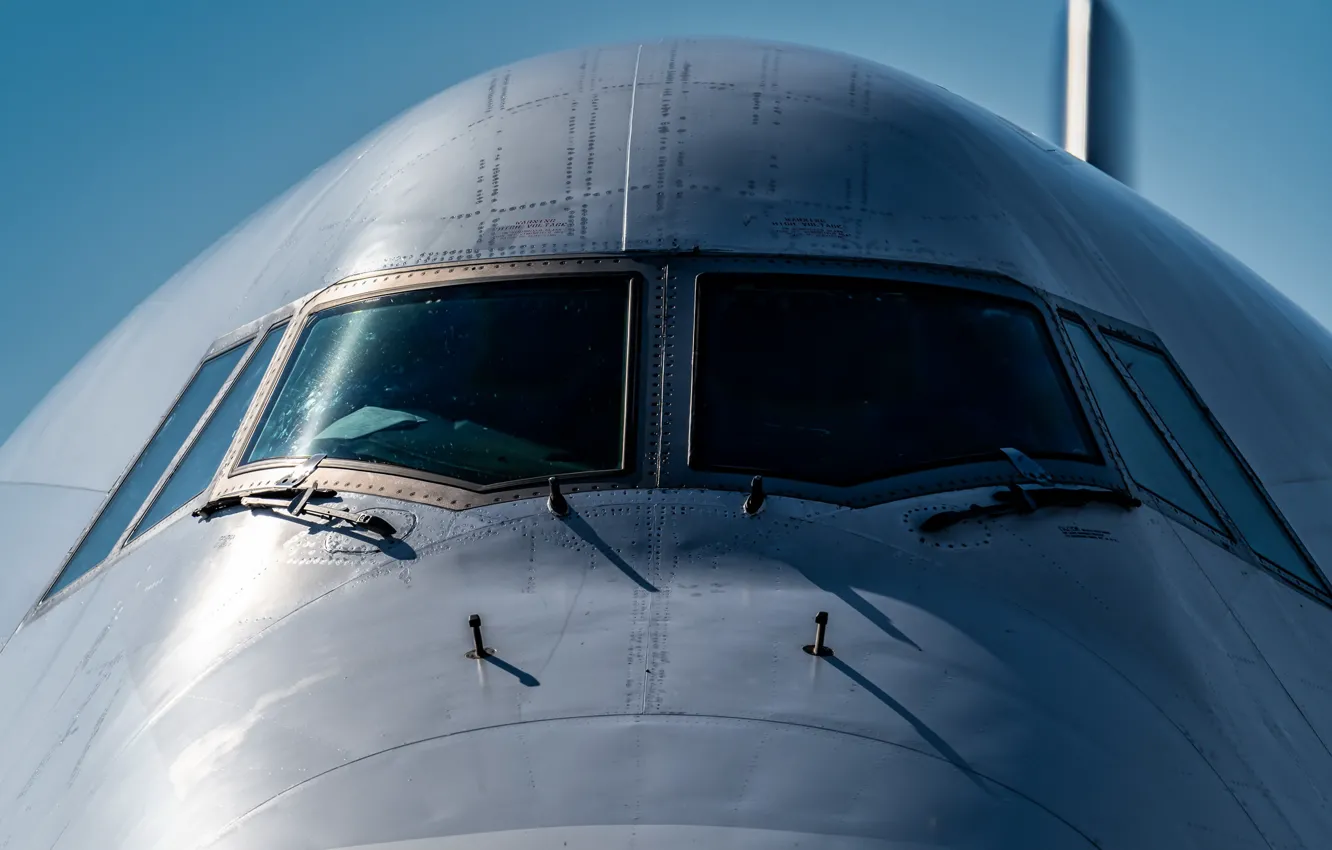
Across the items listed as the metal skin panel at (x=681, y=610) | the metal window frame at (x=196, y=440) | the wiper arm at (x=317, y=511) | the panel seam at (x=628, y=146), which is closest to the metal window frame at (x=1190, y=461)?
the metal skin panel at (x=681, y=610)

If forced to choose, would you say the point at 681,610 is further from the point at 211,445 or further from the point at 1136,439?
the point at 211,445

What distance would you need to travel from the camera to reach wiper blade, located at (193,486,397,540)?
5.83 m

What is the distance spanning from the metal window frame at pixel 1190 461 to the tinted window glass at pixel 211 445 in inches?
153

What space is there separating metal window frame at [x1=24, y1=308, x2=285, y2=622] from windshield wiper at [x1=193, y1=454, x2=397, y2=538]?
0.76m

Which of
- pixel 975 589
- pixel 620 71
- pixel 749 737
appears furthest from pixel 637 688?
pixel 620 71

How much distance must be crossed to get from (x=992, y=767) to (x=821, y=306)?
107 inches

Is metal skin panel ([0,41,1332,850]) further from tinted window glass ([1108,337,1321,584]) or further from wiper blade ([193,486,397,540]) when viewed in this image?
tinted window glass ([1108,337,1321,584])

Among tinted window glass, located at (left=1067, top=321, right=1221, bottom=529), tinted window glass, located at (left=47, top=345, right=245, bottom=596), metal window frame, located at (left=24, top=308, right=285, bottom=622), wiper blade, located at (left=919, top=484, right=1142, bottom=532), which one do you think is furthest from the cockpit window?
tinted window glass, located at (left=1067, top=321, right=1221, bottom=529)

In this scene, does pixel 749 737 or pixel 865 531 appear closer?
pixel 749 737

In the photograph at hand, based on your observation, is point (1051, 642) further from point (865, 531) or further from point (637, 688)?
point (637, 688)

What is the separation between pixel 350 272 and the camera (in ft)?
23.9

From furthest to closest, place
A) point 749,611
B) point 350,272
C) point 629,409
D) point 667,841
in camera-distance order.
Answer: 1. point 350,272
2. point 629,409
3. point 749,611
4. point 667,841

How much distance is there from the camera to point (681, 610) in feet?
16.9

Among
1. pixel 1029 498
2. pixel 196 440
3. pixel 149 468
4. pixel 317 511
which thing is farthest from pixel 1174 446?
pixel 149 468
